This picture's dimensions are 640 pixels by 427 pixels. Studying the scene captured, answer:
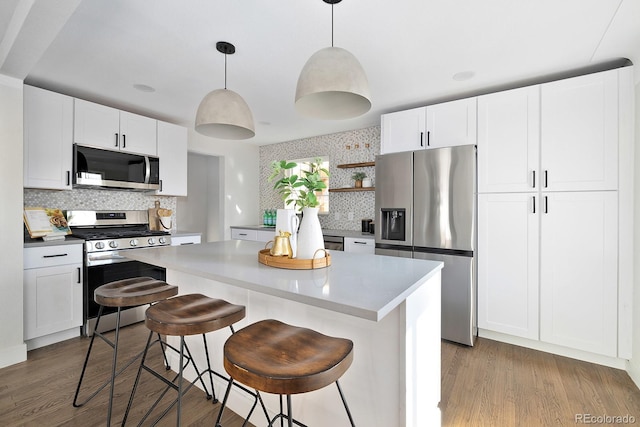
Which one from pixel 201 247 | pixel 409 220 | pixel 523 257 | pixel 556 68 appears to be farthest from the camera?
pixel 409 220

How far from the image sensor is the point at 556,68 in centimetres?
241

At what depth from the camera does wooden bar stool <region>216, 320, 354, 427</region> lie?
34.1 inches

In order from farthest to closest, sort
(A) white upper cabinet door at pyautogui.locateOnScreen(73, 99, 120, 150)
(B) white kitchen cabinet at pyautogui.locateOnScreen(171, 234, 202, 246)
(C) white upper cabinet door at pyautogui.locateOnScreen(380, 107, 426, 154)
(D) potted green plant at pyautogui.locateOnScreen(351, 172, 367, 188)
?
(D) potted green plant at pyautogui.locateOnScreen(351, 172, 367, 188) < (B) white kitchen cabinet at pyautogui.locateOnScreen(171, 234, 202, 246) < (C) white upper cabinet door at pyautogui.locateOnScreen(380, 107, 426, 154) < (A) white upper cabinet door at pyautogui.locateOnScreen(73, 99, 120, 150)

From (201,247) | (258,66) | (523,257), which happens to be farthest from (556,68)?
(201,247)

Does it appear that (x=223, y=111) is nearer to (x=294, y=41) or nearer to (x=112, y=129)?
(x=294, y=41)

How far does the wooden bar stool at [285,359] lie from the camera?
0.87m

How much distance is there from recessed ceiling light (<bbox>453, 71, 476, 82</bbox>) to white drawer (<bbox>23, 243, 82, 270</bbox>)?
3.66 m

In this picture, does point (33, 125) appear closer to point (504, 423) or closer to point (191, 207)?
point (191, 207)

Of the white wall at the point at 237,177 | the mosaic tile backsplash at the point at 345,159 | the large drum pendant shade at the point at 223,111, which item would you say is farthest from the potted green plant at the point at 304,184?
the white wall at the point at 237,177

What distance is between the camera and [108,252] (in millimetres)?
2891

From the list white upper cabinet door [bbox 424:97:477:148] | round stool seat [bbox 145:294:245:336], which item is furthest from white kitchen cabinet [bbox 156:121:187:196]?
white upper cabinet door [bbox 424:97:477:148]

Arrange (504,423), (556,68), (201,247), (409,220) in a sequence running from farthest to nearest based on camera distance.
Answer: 1. (409,220)
2. (556,68)
3. (201,247)
4. (504,423)

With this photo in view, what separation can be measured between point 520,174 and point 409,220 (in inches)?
39.9

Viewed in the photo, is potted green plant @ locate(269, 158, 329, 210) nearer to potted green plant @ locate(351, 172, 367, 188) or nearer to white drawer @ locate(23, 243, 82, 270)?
white drawer @ locate(23, 243, 82, 270)
